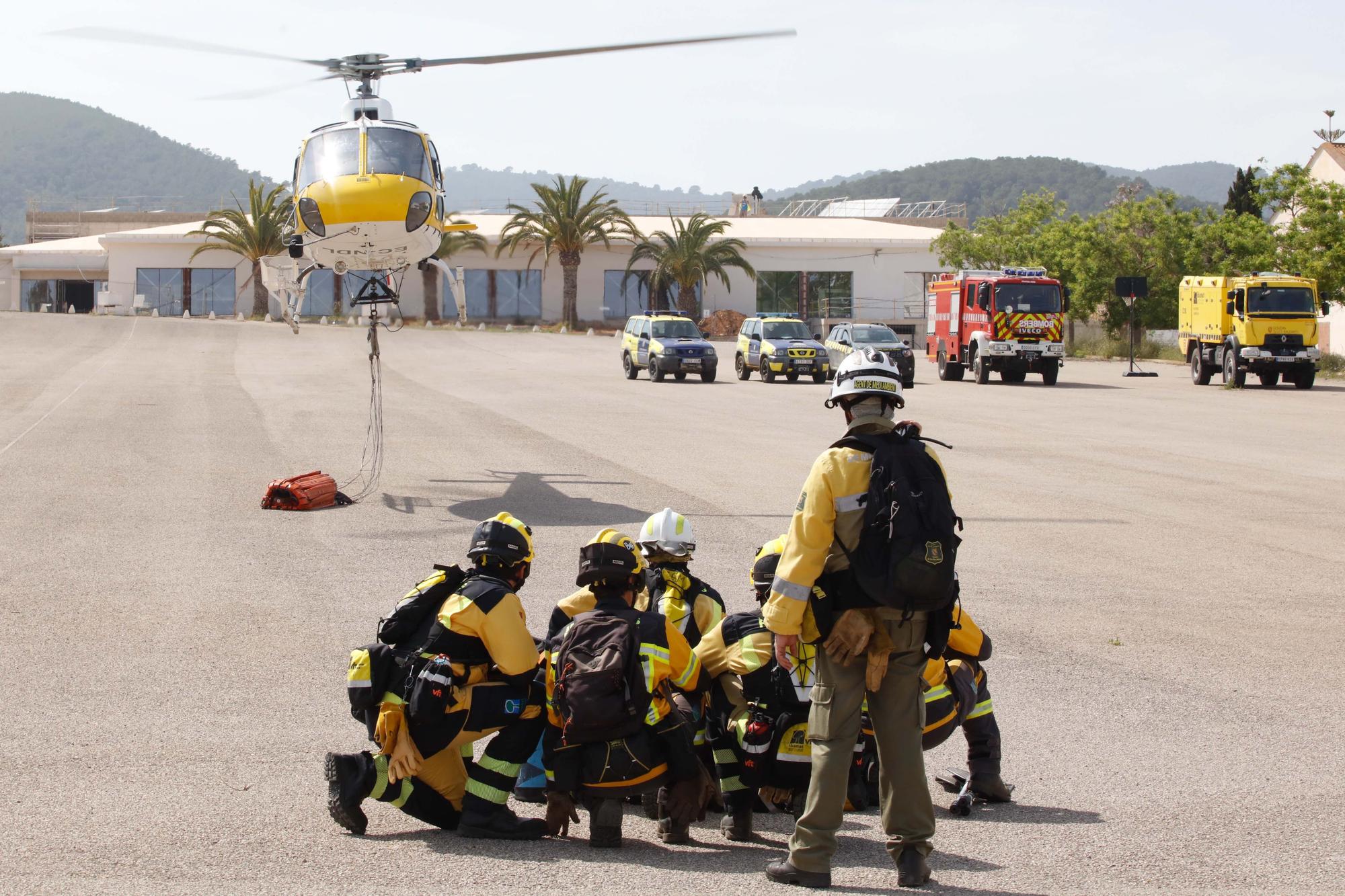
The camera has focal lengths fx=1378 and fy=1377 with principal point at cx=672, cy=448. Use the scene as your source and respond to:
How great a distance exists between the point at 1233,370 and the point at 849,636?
34655 millimetres

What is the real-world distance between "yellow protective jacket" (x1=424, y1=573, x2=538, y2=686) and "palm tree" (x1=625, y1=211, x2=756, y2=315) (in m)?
63.3

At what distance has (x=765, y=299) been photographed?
260 ft

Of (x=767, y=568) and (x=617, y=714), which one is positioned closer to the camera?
(x=617, y=714)

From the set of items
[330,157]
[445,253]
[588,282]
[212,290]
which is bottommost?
[330,157]

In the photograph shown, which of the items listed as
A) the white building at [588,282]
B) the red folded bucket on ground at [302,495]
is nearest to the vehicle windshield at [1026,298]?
the red folded bucket on ground at [302,495]

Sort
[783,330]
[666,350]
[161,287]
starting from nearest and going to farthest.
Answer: [666,350]
[783,330]
[161,287]

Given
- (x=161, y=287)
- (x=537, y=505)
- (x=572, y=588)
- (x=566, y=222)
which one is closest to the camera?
(x=572, y=588)

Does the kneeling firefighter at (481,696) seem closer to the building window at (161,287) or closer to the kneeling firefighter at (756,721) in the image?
the kneeling firefighter at (756,721)

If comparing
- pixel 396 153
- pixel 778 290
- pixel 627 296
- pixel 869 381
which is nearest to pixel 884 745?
pixel 869 381

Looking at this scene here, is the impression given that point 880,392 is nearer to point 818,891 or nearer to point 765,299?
point 818,891

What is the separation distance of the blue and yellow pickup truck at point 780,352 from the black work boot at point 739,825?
112 ft

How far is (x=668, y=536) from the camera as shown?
6.20 metres

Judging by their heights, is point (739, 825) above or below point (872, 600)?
below

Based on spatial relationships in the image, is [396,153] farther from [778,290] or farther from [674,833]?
[778,290]
